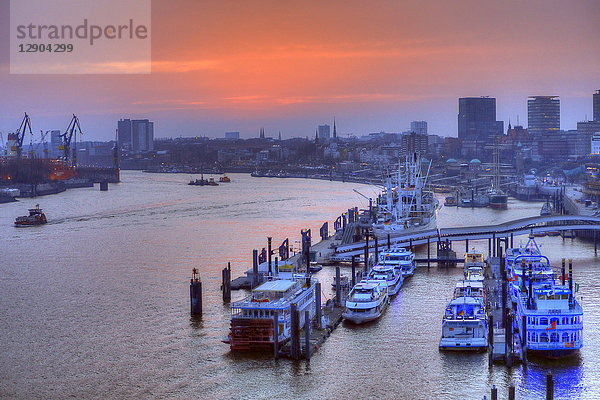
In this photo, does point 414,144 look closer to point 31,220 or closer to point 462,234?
point 31,220

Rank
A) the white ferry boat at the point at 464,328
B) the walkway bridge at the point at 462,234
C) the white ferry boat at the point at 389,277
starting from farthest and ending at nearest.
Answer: the walkway bridge at the point at 462,234
the white ferry boat at the point at 389,277
the white ferry boat at the point at 464,328

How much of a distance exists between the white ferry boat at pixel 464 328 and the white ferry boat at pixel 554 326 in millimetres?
743

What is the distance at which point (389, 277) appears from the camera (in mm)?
15547

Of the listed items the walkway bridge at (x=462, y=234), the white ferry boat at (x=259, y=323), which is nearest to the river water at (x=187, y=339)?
the white ferry boat at (x=259, y=323)

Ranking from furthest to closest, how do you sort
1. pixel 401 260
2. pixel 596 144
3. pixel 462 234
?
pixel 596 144 < pixel 462 234 < pixel 401 260

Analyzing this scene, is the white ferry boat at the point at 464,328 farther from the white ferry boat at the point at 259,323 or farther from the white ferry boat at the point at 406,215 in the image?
the white ferry boat at the point at 406,215

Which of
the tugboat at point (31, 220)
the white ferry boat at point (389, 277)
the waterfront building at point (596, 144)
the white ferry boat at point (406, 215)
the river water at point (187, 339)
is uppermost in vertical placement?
the waterfront building at point (596, 144)

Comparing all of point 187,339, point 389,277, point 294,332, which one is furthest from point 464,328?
point 187,339

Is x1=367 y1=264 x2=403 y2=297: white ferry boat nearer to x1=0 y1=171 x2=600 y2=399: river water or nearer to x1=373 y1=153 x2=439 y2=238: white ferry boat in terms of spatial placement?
x1=0 y1=171 x2=600 y2=399: river water

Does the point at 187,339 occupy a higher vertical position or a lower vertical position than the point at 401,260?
lower

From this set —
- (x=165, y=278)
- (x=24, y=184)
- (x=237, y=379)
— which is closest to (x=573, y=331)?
(x=237, y=379)

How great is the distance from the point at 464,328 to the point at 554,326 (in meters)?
1.25

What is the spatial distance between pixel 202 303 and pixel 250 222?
49.6 feet

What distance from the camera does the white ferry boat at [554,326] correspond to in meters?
11.1
